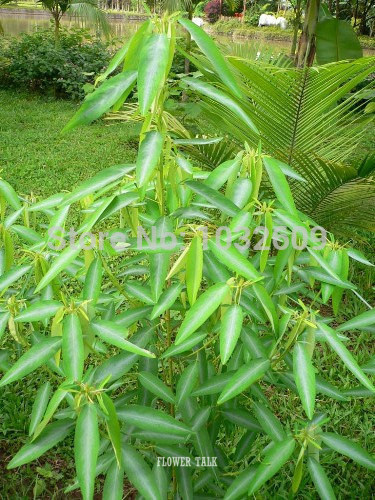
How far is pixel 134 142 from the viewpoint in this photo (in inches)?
185

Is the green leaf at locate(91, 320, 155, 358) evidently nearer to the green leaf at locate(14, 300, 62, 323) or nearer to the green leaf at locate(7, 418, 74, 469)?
the green leaf at locate(14, 300, 62, 323)

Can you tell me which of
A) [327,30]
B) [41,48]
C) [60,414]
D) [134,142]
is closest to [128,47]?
[60,414]

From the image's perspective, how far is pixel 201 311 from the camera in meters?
0.62

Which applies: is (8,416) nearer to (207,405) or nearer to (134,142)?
(207,405)

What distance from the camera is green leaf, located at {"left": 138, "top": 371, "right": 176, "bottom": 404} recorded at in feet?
2.53

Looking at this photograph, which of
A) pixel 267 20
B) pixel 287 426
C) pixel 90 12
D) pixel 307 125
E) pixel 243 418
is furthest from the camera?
pixel 267 20

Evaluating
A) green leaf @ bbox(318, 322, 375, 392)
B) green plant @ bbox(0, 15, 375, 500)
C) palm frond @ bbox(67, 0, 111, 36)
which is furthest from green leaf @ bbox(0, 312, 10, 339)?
palm frond @ bbox(67, 0, 111, 36)

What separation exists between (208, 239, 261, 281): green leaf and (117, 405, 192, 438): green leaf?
23cm

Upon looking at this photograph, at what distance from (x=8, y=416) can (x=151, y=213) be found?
1089mm

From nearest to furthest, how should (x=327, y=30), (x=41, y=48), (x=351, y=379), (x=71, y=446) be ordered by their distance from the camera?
1. (x=71, y=446)
2. (x=351, y=379)
3. (x=327, y=30)
4. (x=41, y=48)

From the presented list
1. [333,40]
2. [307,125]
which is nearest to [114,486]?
[307,125]

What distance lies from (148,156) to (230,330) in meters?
0.23

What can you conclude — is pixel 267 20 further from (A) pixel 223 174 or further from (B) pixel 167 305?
(B) pixel 167 305

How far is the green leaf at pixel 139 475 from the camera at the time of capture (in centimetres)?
70
